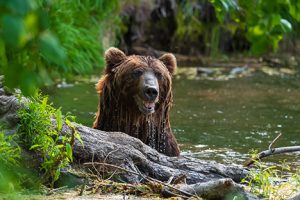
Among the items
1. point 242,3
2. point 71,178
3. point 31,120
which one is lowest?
point 71,178

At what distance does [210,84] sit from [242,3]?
1127cm

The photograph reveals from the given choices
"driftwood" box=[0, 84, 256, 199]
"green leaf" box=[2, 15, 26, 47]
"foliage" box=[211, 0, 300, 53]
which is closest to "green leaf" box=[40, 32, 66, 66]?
"green leaf" box=[2, 15, 26, 47]

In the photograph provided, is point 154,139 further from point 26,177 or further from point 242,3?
point 242,3

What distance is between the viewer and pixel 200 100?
11969 mm

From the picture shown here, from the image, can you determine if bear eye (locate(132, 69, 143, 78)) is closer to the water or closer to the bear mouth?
the bear mouth

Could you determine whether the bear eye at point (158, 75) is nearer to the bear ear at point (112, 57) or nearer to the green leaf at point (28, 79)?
the bear ear at point (112, 57)

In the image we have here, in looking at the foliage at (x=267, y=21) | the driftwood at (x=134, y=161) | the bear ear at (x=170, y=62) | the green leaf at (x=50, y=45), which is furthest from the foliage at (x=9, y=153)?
the bear ear at (x=170, y=62)

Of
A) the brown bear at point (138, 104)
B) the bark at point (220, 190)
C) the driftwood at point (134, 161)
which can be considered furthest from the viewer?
the brown bear at point (138, 104)

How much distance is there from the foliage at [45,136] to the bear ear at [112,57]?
2.25 m

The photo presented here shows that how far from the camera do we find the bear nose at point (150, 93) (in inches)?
234

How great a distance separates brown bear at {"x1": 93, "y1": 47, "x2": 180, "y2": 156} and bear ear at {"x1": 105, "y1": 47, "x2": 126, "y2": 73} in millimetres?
87

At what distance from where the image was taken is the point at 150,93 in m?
5.98

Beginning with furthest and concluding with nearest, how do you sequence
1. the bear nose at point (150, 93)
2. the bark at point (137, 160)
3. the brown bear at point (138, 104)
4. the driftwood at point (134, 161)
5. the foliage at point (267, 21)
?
the brown bear at point (138, 104) → the bear nose at point (150, 93) → the bark at point (137, 160) → the driftwood at point (134, 161) → the foliage at point (267, 21)

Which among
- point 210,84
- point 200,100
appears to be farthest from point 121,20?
point 200,100
